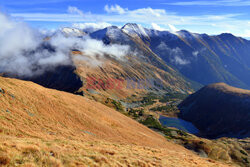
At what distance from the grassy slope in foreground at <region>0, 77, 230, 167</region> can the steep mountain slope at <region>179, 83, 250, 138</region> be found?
131722 millimetres

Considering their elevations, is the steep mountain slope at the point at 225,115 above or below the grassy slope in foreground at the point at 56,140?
below

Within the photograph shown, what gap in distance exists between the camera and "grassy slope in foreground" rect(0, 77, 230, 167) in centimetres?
1618

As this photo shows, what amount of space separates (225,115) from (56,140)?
182446mm

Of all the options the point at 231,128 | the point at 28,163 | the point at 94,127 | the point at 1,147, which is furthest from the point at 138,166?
the point at 231,128

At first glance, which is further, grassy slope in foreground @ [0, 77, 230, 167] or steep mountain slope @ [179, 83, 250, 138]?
steep mountain slope @ [179, 83, 250, 138]

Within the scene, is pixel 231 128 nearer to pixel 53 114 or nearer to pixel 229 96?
pixel 229 96

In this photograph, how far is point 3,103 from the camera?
3259cm

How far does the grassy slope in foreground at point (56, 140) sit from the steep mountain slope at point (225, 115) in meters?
132

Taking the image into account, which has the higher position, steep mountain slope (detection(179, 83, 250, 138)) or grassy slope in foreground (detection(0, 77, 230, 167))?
grassy slope in foreground (detection(0, 77, 230, 167))

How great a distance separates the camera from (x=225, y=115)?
168625 mm

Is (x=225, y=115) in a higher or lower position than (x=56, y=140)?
lower

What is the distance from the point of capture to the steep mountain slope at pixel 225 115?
147m

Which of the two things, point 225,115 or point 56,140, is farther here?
point 225,115

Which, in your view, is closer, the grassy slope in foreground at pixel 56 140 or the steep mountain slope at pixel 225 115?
the grassy slope in foreground at pixel 56 140
